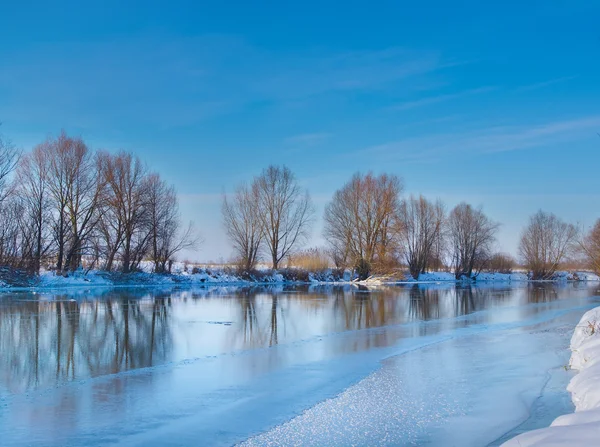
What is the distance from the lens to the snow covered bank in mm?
3545

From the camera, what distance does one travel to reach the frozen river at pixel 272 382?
17.0ft

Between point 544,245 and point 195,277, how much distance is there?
5121 centimetres

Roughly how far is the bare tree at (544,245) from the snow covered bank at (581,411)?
62.8 meters

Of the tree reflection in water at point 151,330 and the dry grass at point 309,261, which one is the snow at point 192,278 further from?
the tree reflection in water at point 151,330

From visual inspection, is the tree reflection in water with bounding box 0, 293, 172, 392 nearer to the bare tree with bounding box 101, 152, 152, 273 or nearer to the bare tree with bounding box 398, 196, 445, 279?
the bare tree with bounding box 101, 152, 152, 273

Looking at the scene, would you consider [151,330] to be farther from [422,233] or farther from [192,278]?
[422,233]

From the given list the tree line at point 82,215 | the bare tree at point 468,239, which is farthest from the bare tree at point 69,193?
the bare tree at point 468,239

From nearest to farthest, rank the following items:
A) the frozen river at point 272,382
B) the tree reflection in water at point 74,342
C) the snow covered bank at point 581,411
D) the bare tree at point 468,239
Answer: the snow covered bank at point 581,411 → the frozen river at point 272,382 → the tree reflection in water at point 74,342 → the bare tree at point 468,239

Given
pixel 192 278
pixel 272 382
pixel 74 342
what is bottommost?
pixel 272 382

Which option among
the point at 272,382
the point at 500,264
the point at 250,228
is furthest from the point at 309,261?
the point at 272,382

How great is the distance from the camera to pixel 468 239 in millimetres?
62938

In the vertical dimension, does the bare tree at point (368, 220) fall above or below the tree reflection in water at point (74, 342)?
above

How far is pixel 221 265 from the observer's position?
43531 millimetres

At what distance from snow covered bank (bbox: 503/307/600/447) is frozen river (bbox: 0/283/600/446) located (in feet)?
1.12
